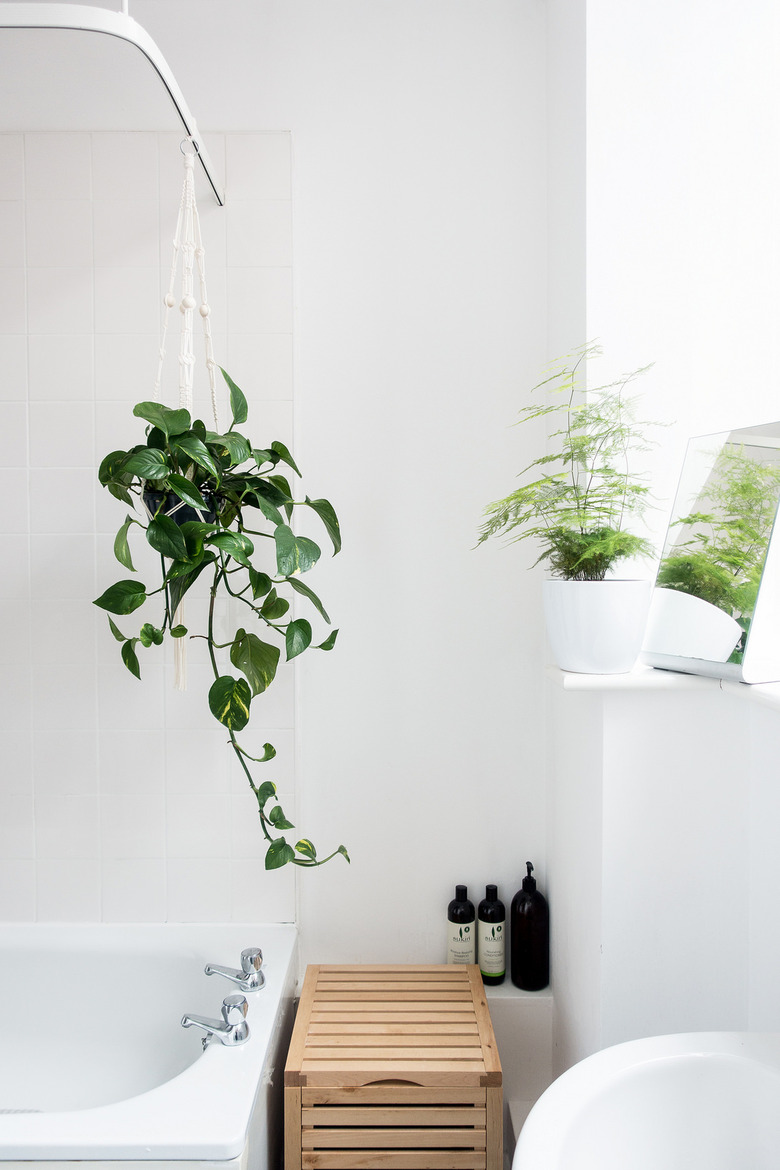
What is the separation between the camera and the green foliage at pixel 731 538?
107 centimetres

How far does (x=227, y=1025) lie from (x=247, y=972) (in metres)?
0.16

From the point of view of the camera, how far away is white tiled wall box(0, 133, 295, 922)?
1597 mm

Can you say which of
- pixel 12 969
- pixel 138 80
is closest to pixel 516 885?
pixel 12 969

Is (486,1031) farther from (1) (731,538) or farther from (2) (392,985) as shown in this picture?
(1) (731,538)

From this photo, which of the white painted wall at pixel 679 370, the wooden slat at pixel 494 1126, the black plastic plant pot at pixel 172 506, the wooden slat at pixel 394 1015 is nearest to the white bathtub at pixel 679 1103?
the white painted wall at pixel 679 370

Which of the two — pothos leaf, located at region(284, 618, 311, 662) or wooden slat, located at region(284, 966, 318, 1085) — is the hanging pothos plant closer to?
pothos leaf, located at region(284, 618, 311, 662)

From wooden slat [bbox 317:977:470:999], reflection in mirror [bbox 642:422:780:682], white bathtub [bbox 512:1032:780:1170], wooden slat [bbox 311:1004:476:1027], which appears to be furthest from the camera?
wooden slat [bbox 317:977:470:999]

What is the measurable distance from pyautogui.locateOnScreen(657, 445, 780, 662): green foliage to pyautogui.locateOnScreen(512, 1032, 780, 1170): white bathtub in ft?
1.75

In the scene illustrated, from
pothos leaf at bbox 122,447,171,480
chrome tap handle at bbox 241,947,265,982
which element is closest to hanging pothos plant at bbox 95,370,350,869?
pothos leaf at bbox 122,447,171,480

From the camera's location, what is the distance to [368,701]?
1.64 metres

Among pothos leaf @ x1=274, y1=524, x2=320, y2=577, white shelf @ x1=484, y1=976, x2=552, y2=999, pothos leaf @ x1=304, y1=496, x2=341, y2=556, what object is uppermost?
pothos leaf @ x1=304, y1=496, x2=341, y2=556

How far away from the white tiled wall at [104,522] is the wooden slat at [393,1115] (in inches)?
16.9

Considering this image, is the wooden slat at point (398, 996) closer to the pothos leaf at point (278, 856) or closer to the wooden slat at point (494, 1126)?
the wooden slat at point (494, 1126)

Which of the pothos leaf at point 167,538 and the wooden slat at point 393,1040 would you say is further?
the wooden slat at point 393,1040
